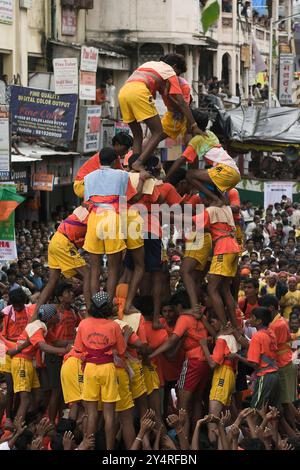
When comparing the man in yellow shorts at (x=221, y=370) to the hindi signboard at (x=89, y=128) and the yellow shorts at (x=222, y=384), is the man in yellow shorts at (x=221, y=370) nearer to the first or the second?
the yellow shorts at (x=222, y=384)

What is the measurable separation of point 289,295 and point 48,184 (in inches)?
400

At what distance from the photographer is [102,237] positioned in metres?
11.9

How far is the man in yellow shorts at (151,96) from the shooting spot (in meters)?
12.5

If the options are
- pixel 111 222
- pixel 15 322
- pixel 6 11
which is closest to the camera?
pixel 111 222

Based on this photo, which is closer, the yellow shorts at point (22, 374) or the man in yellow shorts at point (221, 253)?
the yellow shorts at point (22, 374)

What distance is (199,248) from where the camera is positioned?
12914 mm

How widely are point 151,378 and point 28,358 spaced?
1.30m

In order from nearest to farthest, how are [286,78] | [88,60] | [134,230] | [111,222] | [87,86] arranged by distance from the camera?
[111,222]
[134,230]
[87,86]
[88,60]
[286,78]

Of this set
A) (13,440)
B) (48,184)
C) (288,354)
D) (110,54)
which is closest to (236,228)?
(288,354)

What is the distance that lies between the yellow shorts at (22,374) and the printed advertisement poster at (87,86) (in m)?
17.6

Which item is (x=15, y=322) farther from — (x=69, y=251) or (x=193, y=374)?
(x=193, y=374)

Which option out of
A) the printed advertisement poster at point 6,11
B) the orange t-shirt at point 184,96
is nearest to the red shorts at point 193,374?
the orange t-shirt at point 184,96

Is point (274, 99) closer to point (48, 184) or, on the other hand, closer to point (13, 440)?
point (48, 184)

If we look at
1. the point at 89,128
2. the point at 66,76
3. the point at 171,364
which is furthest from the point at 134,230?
the point at 89,128
